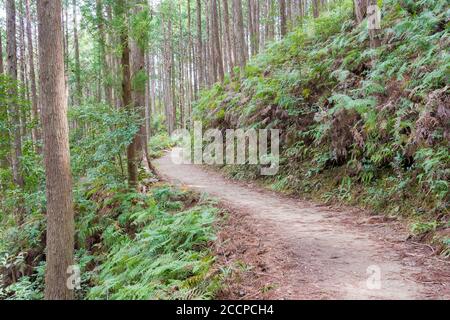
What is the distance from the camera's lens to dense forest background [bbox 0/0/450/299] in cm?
606

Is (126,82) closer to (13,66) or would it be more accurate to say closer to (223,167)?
(13,66)

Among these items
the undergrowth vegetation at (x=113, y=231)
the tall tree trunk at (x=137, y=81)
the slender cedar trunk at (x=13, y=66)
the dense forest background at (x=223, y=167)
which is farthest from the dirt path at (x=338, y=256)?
the slender cedar trunk at (x=13, y=66)

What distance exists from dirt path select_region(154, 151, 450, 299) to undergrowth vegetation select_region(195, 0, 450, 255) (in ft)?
1.57

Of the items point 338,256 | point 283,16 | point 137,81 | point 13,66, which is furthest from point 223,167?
point 338,256

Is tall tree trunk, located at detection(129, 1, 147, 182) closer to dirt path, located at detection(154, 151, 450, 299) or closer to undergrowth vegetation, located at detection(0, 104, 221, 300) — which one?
undergrowth vegetation, located at detection(0, 104, 221, 300)

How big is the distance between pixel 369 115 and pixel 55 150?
594 cm

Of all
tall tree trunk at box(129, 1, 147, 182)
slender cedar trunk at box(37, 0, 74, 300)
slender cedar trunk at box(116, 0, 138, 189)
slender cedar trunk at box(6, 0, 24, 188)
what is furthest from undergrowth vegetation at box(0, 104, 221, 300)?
slender cedar trunk at box(37, 0, 74, 300)

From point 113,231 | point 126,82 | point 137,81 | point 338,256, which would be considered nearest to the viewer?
point 338,256

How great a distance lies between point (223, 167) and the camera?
14570mm

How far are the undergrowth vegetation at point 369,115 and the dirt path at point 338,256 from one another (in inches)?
18.9

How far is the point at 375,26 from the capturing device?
913 centimetres

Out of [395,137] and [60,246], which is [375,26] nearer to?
[395,137]

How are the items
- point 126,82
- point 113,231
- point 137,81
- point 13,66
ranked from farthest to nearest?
point 13,66 → point 137,81 → point 126,82 → point 113,231

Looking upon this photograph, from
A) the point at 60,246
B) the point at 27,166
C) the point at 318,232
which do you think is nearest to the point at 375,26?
the point at 318,232
